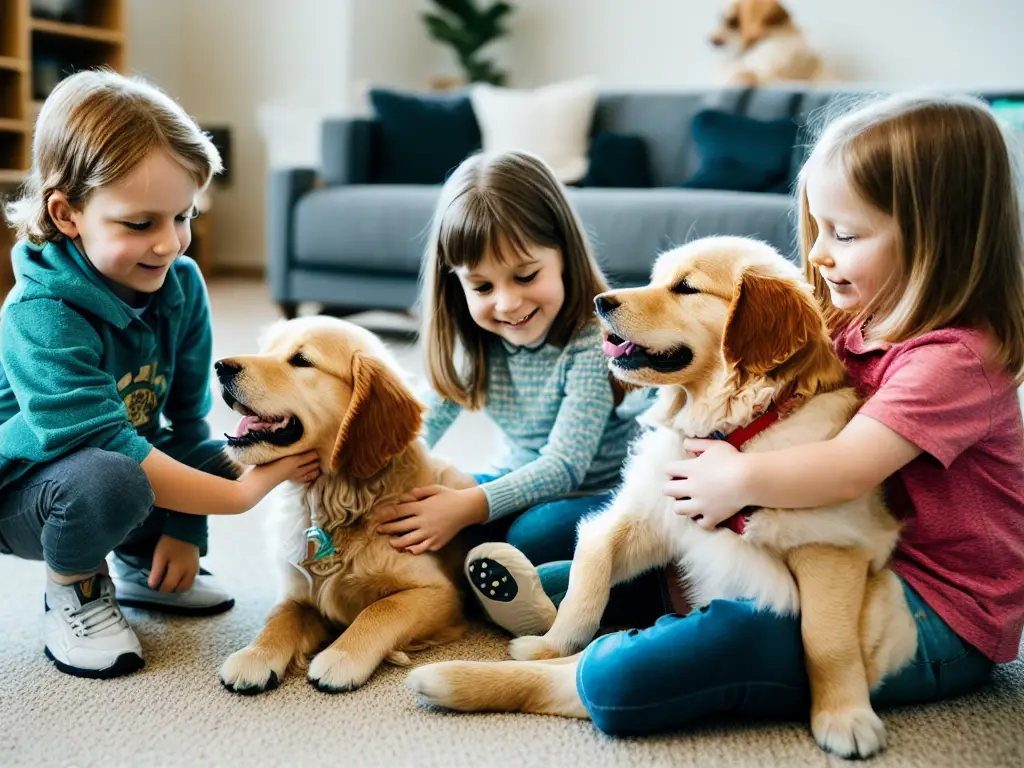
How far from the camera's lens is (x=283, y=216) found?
4.49m

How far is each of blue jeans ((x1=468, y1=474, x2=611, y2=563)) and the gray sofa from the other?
2.07 meters

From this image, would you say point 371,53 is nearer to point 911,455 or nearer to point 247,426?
point 247,426

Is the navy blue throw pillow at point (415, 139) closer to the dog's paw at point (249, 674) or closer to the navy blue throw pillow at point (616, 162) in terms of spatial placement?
the navy blue throw pillow at point (616, 162)

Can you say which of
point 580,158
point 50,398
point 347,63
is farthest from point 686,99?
point 50,398

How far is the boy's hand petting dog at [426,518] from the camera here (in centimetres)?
155

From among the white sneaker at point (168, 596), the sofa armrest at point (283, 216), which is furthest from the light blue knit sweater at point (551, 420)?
the sofa armrest at point (283, 216)

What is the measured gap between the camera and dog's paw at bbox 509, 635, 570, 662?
1425 mm

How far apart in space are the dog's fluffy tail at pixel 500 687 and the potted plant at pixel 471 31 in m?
5.51

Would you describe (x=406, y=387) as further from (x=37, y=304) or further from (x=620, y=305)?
(x=37, y=304)

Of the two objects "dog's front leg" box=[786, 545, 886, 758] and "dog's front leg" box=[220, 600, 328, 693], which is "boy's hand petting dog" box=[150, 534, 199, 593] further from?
"dog's front leg" box=[786, 545, 886, 758]

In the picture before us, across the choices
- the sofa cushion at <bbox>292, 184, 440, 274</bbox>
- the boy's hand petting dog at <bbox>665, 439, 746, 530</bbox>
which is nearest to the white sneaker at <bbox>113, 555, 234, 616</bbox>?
the boy's hand petting dog at <bbox>665, 439, 746, 530</bbox>

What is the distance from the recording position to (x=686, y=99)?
4.57 metres

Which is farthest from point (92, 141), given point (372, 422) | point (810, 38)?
point (810, 38)

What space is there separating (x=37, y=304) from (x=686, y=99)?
3637 millimetres
